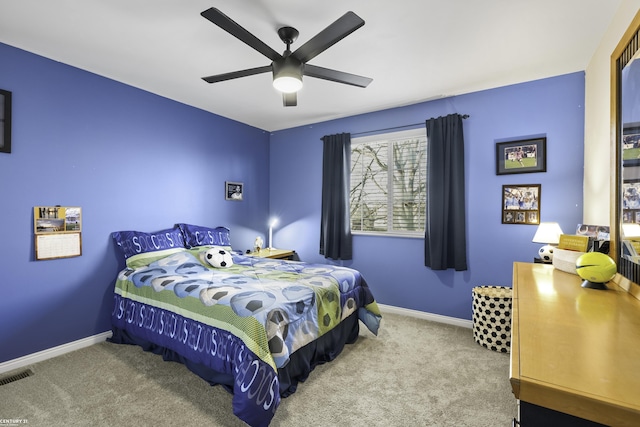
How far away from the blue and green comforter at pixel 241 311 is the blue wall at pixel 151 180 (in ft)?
1.70

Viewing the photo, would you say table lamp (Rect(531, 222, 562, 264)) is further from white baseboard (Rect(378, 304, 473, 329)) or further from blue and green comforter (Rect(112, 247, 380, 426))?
blue and green comforter (Rect(112, 247, 380, 426))

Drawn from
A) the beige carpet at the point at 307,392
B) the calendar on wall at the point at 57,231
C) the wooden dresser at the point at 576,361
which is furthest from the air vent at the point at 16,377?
the wooden dresser at the point at 576,361

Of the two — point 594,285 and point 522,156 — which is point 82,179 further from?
point 522,156

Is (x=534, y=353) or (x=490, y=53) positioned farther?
(x=490, y=53)

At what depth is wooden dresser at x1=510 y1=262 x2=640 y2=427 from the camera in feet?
2.03

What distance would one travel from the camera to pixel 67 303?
2775mm

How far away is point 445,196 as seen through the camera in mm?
3416

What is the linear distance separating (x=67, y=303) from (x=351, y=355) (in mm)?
2675

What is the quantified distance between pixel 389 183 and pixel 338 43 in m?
1.99

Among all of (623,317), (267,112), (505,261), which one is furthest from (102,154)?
(505,261)

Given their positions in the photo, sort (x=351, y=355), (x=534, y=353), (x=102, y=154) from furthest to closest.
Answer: (x=102, y=154), (x=351, y=355), (x=534, y=353)

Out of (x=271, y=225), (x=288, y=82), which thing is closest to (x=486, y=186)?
(x=288, y=82)

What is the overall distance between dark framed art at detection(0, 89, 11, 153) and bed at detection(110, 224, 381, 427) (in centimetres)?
113

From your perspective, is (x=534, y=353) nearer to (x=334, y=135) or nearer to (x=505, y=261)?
(x=505, y=261)
